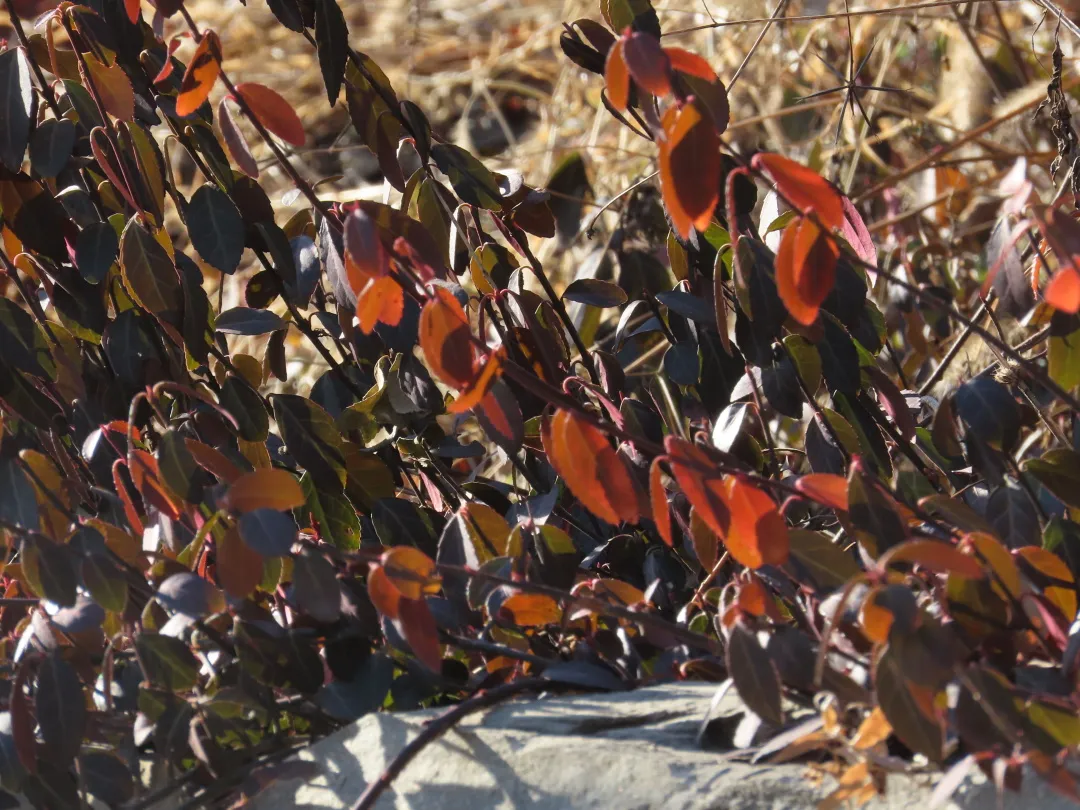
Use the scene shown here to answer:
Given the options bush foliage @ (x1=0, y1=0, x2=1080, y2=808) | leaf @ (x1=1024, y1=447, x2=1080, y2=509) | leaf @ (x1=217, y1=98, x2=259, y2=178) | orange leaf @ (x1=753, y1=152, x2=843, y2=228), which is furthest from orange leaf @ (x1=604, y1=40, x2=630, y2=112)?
leaf @ (x1=1024, y1=447, x2=1080, y2=509)

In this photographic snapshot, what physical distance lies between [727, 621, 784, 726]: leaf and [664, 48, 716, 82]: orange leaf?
0.38 meters

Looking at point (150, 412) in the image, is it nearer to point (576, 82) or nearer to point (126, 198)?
point (126, 198)

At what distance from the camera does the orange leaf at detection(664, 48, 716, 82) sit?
80 centimetres

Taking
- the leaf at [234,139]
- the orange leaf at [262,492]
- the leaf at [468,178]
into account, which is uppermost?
the leaf at [234,139]

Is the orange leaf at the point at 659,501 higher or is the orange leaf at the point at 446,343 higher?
the orange leaf at the point at 446,343

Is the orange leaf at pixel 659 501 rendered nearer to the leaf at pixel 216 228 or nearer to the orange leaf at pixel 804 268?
the orange leaf at pixel 804 268

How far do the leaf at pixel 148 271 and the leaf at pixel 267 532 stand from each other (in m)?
0.32

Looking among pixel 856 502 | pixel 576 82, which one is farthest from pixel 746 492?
pixel 576 82

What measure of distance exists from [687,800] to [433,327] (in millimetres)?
375

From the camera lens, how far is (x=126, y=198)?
114cm

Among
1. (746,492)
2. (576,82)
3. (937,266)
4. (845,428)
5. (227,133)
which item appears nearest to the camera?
(746,492)

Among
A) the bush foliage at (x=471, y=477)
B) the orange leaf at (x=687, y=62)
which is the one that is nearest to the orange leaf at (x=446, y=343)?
the bush foliage at (x=471, y=477)

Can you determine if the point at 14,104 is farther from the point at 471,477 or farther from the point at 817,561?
the point at 817,561

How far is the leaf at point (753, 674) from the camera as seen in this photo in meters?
0.78
